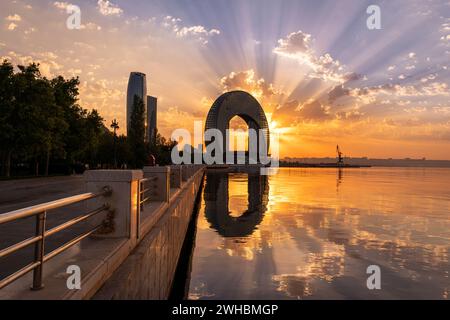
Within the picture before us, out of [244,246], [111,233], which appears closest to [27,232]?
[111,233]

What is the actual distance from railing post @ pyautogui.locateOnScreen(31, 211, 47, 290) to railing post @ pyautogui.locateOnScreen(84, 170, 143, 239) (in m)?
2.32

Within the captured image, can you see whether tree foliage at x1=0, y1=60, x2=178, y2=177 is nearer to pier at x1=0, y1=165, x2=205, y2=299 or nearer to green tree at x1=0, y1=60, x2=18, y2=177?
green tree at x1=0, y1=60, x2=18, y2=177

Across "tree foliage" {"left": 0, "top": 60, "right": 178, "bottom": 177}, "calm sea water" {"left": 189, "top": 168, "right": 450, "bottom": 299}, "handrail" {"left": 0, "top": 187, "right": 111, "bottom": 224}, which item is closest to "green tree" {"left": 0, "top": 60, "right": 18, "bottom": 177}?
"tree foliage" {"left": 0, "top": 60, "right": 178, "bottom": 177}

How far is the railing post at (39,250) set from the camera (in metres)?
3.86

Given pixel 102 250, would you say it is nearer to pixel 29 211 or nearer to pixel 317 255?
pixel 29 211

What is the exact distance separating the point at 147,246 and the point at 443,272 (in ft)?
30.3

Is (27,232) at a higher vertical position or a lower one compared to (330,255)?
higher

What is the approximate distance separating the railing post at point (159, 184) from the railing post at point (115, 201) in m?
5.91

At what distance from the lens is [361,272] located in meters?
10.9

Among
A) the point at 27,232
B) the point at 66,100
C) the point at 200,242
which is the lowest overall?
the point at 200,242

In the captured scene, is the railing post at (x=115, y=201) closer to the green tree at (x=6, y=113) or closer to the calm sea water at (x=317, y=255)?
the calm sea water at (x=317, y=255)

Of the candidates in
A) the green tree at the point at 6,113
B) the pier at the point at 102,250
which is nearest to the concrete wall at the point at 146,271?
the pier at the point at 102,250

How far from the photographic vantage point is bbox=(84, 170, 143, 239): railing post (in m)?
6.36
